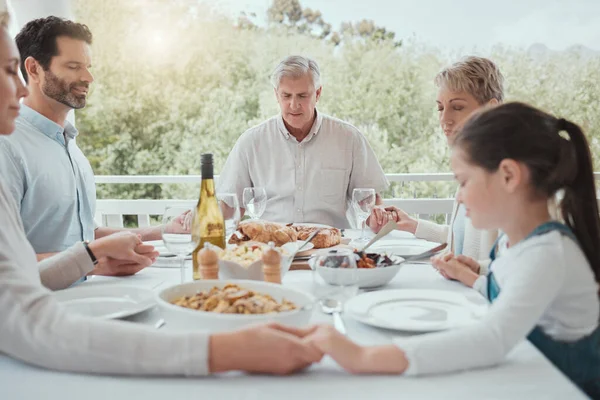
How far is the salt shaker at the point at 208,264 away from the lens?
1.40 meters

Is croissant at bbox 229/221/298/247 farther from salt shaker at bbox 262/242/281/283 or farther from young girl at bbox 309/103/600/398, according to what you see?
young girl at bbox 309/103/600/398

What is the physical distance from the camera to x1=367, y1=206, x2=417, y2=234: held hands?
7.67ft

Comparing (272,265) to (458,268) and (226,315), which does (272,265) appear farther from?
(458,268)

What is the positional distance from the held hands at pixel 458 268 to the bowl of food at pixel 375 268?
0.13 m

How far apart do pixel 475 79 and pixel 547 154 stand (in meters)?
0.90

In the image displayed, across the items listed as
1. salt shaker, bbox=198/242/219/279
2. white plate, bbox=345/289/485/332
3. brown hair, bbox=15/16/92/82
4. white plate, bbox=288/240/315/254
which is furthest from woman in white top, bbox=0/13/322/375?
brown hair, bbox=15/16/92/82

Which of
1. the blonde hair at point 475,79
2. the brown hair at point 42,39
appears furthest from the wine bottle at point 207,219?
the brown hair at point 42,39

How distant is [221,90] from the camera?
671 cm

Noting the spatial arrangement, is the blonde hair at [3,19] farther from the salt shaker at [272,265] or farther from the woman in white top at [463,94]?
the woman in white top at [463,94]

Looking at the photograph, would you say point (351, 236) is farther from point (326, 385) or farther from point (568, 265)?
point (326, 385)

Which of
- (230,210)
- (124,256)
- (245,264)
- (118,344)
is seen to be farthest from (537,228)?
(124,256)

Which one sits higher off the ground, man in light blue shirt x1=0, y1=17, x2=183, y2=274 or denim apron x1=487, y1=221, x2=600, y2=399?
man in light blue shirt x1=0, y1=17, x2=183, y2=274

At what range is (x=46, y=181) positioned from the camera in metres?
2.35

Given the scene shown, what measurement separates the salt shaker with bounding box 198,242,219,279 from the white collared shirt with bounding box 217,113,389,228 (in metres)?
1.77
